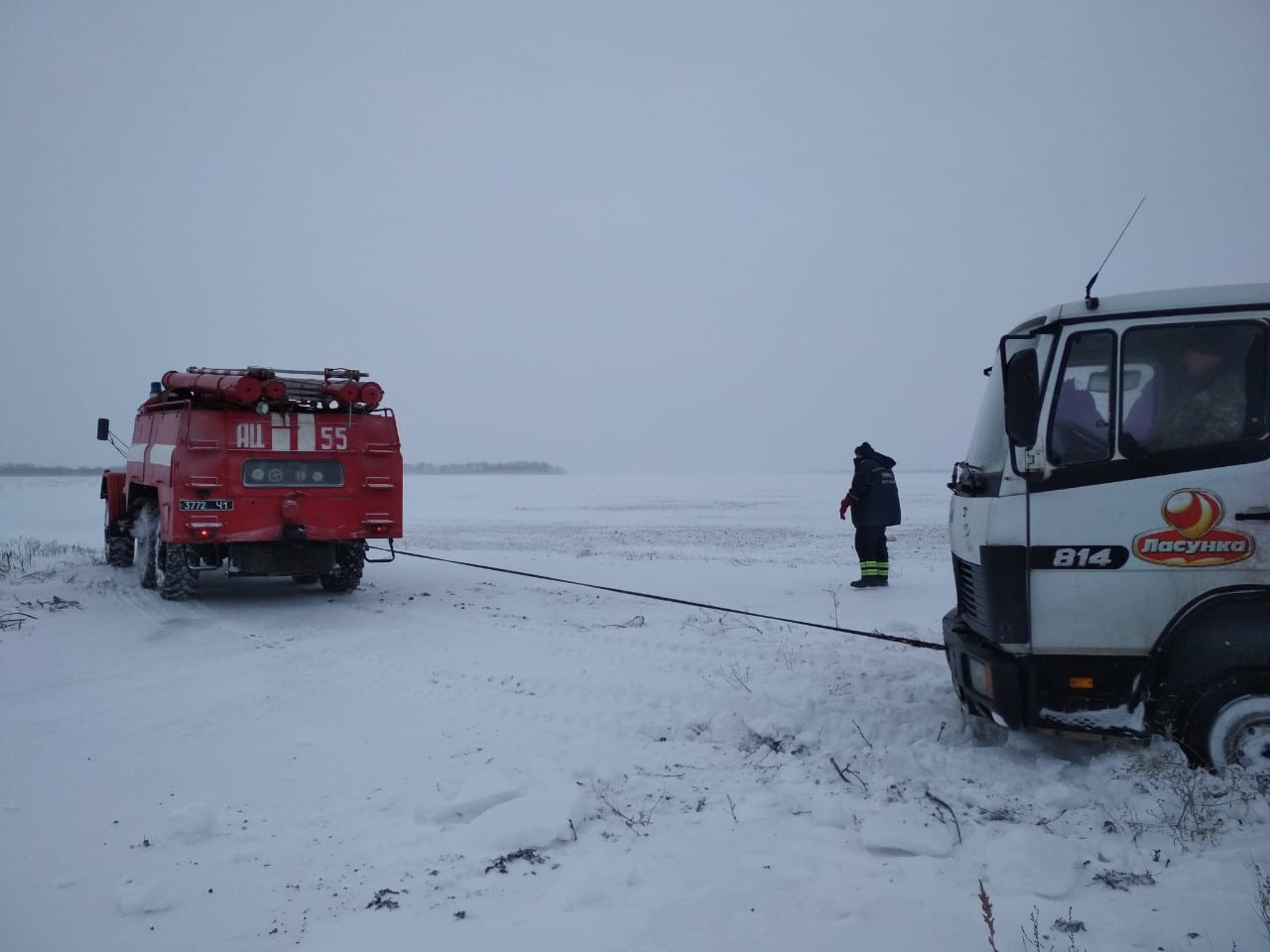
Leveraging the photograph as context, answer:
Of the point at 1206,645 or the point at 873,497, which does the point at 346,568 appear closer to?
the point at 873,497

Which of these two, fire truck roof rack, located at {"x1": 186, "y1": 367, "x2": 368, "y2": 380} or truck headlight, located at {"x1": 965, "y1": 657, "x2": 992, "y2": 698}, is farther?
fire truck roof rack, located at {"x1": 186, "y1": 367, "x2": 368, "y2": 380}

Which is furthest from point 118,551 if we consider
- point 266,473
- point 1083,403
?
point 1083,403

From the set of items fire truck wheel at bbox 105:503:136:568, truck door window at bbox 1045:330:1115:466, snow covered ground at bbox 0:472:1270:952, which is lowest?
snow covered ground at bbox 0:472:1270:952

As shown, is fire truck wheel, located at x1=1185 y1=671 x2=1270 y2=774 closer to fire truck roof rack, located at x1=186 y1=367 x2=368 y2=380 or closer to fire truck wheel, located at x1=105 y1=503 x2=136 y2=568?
fire truck roof rack, located at x1=186 y1=367 x2=368 y2=380

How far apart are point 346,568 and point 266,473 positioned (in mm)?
1826

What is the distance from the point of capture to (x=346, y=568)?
1106cm

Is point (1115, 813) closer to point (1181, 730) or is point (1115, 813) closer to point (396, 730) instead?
point (1181, 730)

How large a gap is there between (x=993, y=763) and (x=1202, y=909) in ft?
5.07

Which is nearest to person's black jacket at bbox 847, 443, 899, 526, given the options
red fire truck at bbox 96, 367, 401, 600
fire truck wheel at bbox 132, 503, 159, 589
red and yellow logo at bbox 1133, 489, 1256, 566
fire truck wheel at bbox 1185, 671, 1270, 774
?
red fire truck at bbox 96, 367, 401, 600

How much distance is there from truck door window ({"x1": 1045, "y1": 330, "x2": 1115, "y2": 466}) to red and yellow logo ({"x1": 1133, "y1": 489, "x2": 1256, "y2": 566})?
44 cm

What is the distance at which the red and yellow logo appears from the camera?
4270 mm

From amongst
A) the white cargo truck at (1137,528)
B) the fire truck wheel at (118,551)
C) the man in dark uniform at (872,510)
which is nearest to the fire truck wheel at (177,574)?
→ the fire truck wheel at (118,551)

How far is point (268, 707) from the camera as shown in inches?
242

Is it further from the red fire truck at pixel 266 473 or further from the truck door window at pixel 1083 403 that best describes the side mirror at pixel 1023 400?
the red fire truck at pixel 266 473
